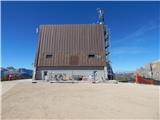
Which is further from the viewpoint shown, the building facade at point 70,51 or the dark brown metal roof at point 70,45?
the dark brown metal roof at point 70,45

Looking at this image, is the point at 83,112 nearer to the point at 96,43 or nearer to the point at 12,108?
the point at 12,108

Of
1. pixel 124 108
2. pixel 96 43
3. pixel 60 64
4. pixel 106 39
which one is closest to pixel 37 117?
pixel 124 108

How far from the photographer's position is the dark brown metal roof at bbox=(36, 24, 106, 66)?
3503 centimetres

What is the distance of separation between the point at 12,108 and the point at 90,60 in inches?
1029

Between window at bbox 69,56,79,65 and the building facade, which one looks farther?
window at bbox 69,56,79,65

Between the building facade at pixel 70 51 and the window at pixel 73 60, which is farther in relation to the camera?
the window at pixel 73 60

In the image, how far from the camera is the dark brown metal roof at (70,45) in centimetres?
3503

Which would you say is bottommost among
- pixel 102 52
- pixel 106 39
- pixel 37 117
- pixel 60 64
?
pixel 37 117

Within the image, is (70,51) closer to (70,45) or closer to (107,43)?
(70,45)

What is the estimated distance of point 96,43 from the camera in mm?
36500

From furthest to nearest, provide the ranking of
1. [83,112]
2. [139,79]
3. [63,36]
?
[63,36] → [139,79] → [83,112]

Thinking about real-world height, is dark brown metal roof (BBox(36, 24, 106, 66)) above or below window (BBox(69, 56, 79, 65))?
above

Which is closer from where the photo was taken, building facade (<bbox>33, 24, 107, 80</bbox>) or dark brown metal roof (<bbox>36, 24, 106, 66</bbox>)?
building facade (<bbox>33, 24, 107, 80</bbox>)

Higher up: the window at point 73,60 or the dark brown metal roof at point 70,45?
the dark brown metal roof at point 70,45
